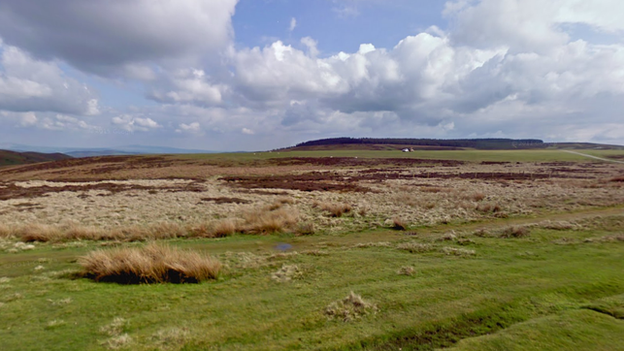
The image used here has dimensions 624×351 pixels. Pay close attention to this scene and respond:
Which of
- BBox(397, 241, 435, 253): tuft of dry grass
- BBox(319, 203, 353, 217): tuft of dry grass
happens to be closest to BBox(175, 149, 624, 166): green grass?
BBox(319, 203, 353, 217): tuft of dry grass

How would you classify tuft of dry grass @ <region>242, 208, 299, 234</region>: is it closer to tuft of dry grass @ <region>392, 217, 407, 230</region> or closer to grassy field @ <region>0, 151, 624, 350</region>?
grassy field @ <region>0, 151, 624, 350</region>

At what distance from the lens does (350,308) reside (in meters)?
6.98

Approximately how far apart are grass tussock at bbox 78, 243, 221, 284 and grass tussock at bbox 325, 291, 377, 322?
14.3 feet

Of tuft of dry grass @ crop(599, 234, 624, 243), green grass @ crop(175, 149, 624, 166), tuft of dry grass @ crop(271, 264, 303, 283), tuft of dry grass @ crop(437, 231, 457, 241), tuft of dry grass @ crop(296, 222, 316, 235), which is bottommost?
tuft of dry grass @ crop(296, 222, 316, 235)

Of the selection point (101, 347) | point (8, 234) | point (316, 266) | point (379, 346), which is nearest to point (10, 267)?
point (8, 234)

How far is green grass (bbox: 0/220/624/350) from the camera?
19.4ft

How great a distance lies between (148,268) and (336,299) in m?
5.81

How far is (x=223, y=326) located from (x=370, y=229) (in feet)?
41.0

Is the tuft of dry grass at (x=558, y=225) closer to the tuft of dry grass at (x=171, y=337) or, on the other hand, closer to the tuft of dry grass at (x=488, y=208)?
the tuft of dry grass at (x=488, y=208)

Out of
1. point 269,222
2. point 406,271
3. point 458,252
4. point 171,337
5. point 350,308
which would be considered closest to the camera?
point 171,337

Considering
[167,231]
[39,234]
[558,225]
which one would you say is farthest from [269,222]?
[558,225]

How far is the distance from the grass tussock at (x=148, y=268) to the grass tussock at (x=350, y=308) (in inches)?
171

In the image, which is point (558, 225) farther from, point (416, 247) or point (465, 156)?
point (465, 156)

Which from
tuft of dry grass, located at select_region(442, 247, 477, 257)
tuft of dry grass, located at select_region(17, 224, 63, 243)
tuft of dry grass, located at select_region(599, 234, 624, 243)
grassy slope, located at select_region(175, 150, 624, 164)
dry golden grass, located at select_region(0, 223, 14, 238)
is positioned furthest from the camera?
grassy slope, located at select_region(175, 150, 624, 164)
